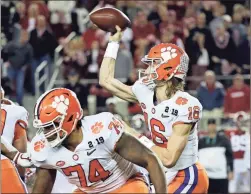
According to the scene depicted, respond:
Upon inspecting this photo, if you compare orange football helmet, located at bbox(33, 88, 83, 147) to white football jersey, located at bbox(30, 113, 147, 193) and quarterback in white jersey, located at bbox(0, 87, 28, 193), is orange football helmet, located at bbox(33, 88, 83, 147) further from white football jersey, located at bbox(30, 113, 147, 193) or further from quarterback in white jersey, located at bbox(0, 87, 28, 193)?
quarterback in white jersey, located at bbox(0, 87, 28, 193)

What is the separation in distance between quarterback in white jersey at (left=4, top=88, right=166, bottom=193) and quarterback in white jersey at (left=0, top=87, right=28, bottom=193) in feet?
3.54

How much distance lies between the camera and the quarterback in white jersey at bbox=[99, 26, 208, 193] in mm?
5520

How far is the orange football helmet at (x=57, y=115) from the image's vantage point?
4848 millimetres

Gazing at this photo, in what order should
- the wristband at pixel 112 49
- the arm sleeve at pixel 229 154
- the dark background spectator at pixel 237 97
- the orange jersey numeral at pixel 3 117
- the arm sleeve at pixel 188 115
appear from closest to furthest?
the arm sleeve at pixel 188 115, the wristband at pixel 112 49, the orange jersey numeral at pixel 3 117, the arm sleeve at pixel 229 154, the dark background spectator at pixel 237 97

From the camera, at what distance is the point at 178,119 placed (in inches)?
217

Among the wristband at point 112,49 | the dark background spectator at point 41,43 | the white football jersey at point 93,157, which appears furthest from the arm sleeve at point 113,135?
the dark background spectator at point 41,43

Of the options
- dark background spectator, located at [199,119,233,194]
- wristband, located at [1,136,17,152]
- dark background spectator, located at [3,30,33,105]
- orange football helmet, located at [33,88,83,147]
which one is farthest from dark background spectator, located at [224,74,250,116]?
orange football helmet, located at [33,88,83,147]

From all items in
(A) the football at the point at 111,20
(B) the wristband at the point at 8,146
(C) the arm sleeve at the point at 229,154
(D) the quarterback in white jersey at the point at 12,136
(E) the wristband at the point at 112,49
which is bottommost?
(C) the arm sleeve at the point at 229,154

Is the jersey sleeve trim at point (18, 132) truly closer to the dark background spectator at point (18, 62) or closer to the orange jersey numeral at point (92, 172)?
the orange jersey numeral at point (92, 172)

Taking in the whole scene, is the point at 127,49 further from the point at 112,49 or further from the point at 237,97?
the point at 112,49

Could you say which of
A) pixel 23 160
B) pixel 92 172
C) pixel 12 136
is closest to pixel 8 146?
pixel 23 160

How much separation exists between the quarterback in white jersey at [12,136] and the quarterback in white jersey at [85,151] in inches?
42.4

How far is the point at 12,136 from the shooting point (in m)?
6.27

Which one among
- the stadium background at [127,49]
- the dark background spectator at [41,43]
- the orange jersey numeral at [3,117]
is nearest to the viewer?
the orange jersey numeral at [3,117]
